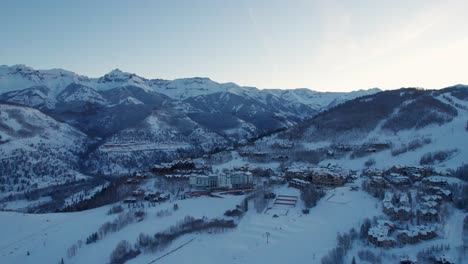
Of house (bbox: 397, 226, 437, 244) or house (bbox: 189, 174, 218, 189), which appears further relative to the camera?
house (bbox: 189, 174, 218, 189)

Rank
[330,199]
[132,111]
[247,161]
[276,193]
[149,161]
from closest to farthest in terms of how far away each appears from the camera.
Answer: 1. [330,199]
2. [276,193]
3. [247,161]
4. [149,161]
5. [132,111]

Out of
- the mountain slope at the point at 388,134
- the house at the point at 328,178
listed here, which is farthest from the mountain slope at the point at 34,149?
the house at the point at 328,178

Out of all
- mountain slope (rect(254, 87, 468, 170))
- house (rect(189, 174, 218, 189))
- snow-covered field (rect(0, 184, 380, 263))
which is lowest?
snow-covered field (rect(0, 184, 380, 263))

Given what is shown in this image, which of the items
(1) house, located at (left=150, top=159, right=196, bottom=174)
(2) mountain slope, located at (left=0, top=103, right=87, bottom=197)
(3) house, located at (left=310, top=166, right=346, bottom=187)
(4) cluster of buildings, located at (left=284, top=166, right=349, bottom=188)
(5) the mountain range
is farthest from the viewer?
(2) mountain slope, located at (left=0, top=103, right=87, bottom=197)

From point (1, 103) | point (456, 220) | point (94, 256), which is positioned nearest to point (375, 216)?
point (456, 220)

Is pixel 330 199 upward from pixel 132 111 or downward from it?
downward

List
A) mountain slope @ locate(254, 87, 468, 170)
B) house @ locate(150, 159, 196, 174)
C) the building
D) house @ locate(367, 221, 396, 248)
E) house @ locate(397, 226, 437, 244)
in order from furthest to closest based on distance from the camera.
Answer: house @ locate(150, 159, 196, 174), mountain slope @ locate(254, 87, 468, 170), the building, house @ locate(397, 226, 437, 244), house @ locate(367, 221, 396, 248)

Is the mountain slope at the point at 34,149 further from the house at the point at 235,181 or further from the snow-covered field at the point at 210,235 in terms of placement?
the house at the point at 235,181

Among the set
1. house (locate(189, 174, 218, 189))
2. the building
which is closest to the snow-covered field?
the building

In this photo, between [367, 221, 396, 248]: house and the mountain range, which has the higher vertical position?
the mountain range

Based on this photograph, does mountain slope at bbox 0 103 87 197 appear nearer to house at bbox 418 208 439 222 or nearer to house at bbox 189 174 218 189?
house at bbox 189 174 218 189

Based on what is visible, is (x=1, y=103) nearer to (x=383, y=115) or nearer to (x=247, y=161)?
(x=247, y=161)
